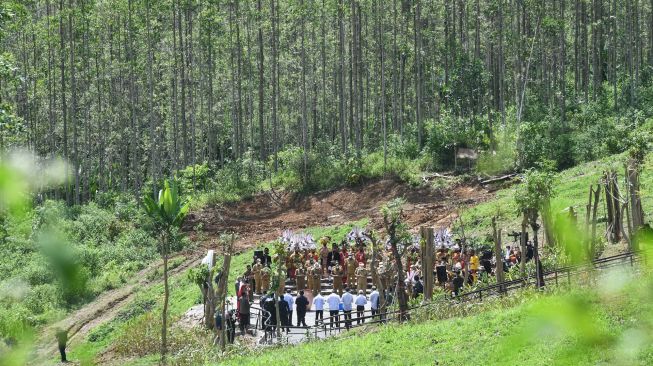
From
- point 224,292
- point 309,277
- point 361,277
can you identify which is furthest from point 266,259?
point 224,292

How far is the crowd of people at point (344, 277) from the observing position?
2130 cm

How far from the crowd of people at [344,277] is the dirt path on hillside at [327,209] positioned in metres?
6.19

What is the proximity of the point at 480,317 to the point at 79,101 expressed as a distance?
45438 mm

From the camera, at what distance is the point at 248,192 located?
4431 cm

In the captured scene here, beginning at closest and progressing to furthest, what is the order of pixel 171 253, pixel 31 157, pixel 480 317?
pixel 31 157 < pixel 480 317 < pixel 171 253

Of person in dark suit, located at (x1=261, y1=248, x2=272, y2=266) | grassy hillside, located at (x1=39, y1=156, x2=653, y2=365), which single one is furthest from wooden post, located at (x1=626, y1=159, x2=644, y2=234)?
person in dark suit, located at (x1=261, y1=248, x2=272, y2=266)

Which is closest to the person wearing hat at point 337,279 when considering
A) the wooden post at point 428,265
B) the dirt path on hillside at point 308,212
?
the wooden post at point 428,265

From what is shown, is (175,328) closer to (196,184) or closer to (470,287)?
(470,287)

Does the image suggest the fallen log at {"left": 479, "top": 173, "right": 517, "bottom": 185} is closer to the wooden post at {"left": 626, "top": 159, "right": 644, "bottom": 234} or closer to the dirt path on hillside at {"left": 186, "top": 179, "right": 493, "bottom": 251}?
the dirt path on hillside at {"left": 186, "top": 179, "right": 493, "bottom": 251}

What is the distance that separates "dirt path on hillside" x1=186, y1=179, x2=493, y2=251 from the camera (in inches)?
1414

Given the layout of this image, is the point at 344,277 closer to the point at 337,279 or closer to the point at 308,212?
the point at 337,279

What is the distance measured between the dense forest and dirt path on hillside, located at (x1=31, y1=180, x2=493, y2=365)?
67.6 inches

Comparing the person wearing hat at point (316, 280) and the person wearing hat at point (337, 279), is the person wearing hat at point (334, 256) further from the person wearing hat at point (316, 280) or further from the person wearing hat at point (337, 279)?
the person wearing hat at point (316, 280)

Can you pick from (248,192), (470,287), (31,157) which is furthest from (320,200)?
(31,157)
